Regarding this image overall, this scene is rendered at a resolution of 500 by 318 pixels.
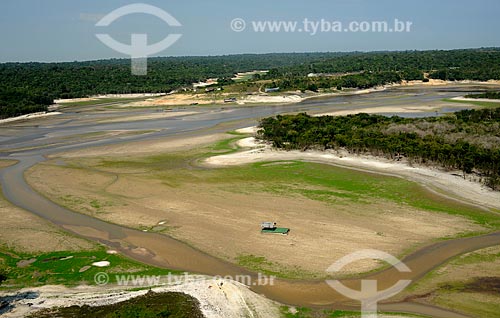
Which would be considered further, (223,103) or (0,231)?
(223,103)

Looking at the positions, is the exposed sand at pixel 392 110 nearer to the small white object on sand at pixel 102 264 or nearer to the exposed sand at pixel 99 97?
the small white object on sand at pixel 102 264

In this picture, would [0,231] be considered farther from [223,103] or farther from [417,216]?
[223,103]

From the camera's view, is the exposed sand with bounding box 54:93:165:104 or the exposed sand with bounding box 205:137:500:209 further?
the exposed sand with bounding box 54:93:165:104

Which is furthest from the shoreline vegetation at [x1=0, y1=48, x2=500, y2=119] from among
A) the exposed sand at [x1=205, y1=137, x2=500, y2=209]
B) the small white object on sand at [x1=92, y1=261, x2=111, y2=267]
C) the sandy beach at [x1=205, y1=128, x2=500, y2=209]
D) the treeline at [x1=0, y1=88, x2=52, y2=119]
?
the small white object on sand at [x1=92, y1=261, x2=111, y2=267]

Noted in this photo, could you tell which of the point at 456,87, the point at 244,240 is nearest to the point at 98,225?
the point at 244,240

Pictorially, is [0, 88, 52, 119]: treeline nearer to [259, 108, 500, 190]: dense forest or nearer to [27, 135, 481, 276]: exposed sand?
[27, 135, 481, 276]: exposed sand
